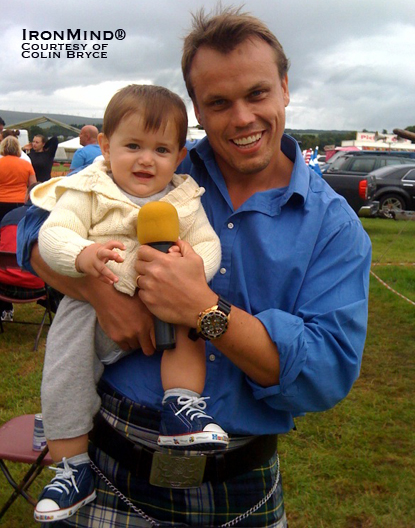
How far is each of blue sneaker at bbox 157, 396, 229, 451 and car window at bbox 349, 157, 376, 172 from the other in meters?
19.5

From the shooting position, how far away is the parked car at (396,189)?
17078 mm

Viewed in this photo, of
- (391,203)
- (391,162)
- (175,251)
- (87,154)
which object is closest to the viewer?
(175,251)

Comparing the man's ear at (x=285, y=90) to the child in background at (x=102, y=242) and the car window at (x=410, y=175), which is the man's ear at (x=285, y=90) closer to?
the child in background at (x=102, y=242)

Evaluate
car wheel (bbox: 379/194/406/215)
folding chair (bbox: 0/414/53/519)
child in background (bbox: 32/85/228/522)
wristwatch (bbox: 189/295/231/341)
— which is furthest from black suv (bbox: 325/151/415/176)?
wristwatch (bbox: 189/295/231/341)

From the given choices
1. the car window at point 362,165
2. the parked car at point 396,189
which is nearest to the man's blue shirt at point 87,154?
the parked car at point 396,189

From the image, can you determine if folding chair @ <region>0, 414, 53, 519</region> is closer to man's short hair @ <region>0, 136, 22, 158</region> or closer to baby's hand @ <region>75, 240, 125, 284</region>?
baby's hand @ <region>75, 240, 125, 284</region>

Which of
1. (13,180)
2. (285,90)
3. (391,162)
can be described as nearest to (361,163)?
(391,162)

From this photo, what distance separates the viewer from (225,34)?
1.80 m

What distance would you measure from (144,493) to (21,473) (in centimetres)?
279

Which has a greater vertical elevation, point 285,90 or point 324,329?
point 285,90

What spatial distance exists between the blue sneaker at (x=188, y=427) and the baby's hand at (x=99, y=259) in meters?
0.41

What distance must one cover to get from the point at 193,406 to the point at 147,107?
984 mm

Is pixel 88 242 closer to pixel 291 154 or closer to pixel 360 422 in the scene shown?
pixel 291 154

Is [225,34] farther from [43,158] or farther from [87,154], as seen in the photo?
[43,158]
